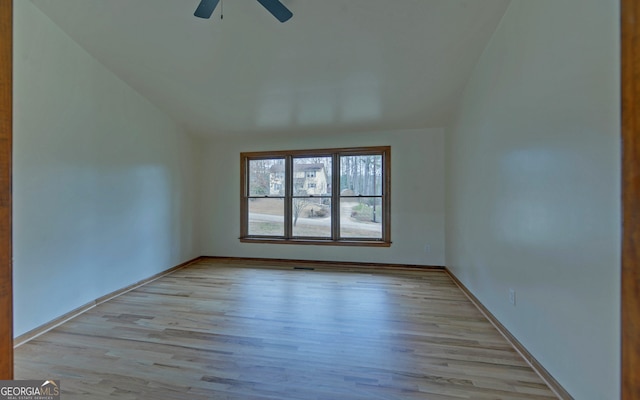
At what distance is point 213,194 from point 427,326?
165 inches

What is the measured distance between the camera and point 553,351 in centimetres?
159

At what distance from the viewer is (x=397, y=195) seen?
4254mm

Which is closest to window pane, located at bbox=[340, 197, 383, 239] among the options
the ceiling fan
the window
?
the window

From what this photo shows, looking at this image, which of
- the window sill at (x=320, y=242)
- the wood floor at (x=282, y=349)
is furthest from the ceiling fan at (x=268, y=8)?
the window sill at (x=320, y=242)

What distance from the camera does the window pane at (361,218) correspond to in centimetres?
441

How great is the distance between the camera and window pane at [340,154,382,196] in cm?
440

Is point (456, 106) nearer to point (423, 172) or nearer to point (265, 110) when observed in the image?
point (423, 172)

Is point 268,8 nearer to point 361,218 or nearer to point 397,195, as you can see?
point 397,195

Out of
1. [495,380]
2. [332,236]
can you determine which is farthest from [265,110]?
[495,380]

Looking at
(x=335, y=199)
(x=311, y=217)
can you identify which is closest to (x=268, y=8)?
(x=335, y=199)

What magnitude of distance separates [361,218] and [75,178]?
3.82m

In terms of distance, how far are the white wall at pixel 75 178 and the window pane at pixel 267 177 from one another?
1.48 metres

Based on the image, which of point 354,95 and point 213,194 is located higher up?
point 354,95

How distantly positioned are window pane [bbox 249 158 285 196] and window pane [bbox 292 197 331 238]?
0.45 meters
